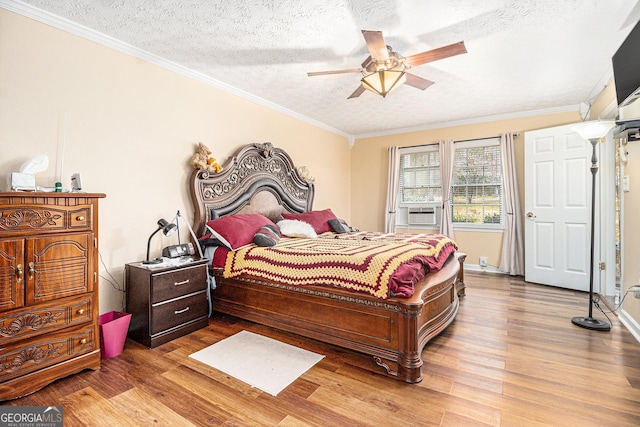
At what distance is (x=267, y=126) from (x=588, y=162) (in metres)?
4.23

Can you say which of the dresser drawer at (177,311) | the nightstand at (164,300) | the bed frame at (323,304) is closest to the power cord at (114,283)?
the nightstand at (164,300)

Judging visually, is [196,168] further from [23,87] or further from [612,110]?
[612,110]

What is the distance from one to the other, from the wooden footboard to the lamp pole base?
1.10 meters

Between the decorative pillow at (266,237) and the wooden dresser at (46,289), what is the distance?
134 cm

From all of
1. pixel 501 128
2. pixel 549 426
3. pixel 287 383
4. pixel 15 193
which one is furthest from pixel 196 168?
→ pixel 501 128

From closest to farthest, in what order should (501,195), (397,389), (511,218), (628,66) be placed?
(397,389) → (628,66) → (511,218) → (501,195)

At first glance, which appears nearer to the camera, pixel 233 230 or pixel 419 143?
pixel 233 230

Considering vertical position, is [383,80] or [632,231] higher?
[383,80]

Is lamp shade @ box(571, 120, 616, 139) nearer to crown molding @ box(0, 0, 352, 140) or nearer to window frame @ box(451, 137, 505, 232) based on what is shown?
window frame @ box(451, 137, 505, 232)

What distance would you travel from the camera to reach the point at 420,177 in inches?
226

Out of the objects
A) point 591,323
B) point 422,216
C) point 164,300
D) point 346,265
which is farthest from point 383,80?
point 422,216

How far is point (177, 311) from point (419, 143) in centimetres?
471

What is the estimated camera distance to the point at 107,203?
266cm

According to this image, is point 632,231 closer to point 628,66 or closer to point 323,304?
point 628,66
